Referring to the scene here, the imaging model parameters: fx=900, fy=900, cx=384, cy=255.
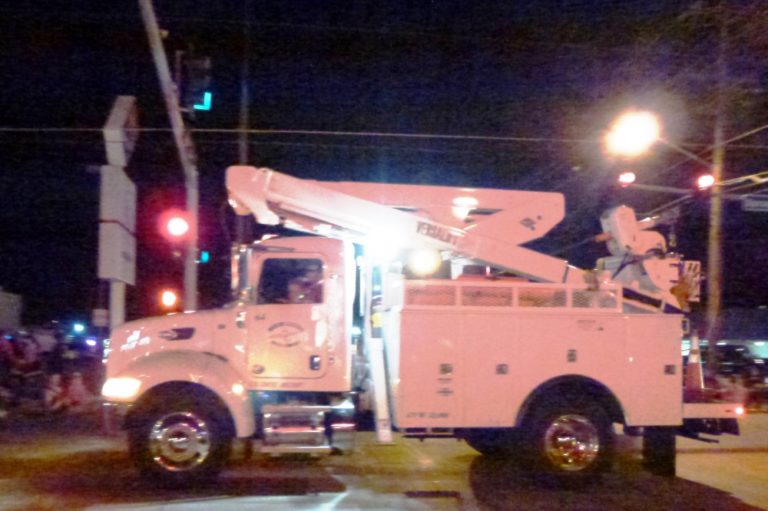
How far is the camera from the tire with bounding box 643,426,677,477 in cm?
1018

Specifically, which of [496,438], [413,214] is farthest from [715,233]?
[413,214]

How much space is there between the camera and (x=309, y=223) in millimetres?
10383

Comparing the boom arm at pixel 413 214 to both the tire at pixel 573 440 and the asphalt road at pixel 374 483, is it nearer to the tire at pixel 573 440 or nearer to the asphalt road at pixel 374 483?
the tire at pixel 573 440

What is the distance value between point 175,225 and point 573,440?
6.83 metres

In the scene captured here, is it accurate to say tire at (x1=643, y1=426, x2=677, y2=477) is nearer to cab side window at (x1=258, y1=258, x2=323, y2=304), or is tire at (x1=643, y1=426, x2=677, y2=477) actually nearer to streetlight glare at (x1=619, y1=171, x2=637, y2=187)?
cab side window at (x1=258, y1=258, x2=323, y2=304)

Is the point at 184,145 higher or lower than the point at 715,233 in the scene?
higher

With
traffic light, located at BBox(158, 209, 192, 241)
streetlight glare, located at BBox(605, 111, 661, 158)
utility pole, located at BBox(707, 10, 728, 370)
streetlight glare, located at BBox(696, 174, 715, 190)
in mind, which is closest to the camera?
traffic light, located at BBox(158, 209, 192, 241)

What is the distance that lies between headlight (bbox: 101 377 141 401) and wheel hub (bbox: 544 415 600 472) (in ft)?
14.6

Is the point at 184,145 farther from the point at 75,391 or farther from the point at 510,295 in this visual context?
the point at 510,295

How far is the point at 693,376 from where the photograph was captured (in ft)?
34.1

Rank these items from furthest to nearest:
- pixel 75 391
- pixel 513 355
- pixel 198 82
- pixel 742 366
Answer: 1. pixel 742 366
2. pixel 75 391
3. pixel 198 82
4. pixel 513 355

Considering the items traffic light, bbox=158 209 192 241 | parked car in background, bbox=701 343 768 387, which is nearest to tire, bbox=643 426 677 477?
traffic light, bbox=158 209 192 241

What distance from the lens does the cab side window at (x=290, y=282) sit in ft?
32.9

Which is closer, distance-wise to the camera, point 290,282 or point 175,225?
point 290,282
